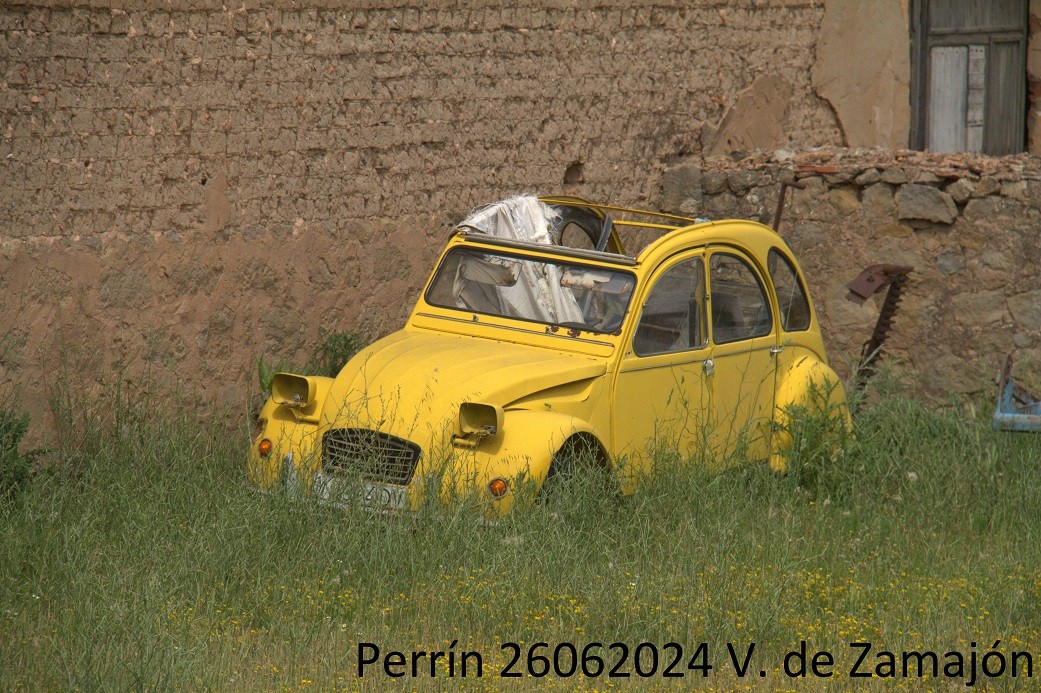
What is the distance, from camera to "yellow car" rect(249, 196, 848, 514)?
5.30m

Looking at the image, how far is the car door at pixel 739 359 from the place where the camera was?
6.29 m

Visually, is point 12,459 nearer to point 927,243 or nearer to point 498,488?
point 498,488

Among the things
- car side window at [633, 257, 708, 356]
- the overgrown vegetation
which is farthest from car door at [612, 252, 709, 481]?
the overgrown vegetation

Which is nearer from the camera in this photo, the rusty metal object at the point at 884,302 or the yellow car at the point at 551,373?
the yellow car at the point at 551,373

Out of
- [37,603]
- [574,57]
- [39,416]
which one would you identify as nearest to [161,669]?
[37,603]

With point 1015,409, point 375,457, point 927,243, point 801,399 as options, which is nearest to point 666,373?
point 801,399

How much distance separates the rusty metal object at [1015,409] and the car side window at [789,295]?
115cm

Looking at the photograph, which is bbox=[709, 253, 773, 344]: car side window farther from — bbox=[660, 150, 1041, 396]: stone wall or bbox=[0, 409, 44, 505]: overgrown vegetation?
bbox=[0, 409, 44, 505]: overgrown vegetation

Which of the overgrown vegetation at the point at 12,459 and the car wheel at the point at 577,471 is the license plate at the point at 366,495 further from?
the overgrown vegetation at the point at 12,459

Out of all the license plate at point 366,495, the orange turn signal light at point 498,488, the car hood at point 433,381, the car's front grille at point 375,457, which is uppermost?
the car hood at point 433,381

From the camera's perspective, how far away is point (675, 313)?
6117mm

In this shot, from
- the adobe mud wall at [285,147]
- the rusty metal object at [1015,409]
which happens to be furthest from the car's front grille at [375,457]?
the rusty metal object at [1015,409]

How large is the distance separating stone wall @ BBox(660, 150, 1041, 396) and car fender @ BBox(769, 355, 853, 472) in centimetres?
190

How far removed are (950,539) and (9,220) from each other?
4710mm
